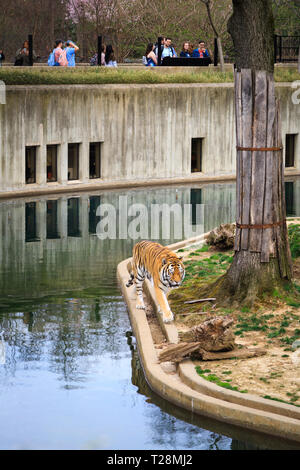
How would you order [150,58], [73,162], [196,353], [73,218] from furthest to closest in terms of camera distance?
[150,58] < [73,162] < [73,218] < [196,353]

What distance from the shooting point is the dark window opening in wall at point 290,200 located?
25047 millimetres

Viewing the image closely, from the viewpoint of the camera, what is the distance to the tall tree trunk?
13.3 m

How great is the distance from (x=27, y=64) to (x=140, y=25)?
12680 mm

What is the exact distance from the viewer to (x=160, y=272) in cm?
1284

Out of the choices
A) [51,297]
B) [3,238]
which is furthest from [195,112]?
[51,297]

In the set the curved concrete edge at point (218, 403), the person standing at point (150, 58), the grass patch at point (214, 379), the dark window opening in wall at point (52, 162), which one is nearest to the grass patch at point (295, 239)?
the curved concrete edge at point (218, 403)

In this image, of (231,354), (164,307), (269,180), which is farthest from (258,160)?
(231,354)

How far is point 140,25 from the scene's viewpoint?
42.2 metres

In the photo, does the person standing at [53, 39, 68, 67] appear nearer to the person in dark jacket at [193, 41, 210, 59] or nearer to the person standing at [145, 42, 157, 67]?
the person standing at [145, 42, 157, 67]

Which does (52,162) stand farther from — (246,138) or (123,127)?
(246,138)

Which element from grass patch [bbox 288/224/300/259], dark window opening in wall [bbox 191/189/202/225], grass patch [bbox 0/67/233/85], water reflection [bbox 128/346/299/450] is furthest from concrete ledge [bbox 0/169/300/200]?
water reflection [bbox 128/346/299/450]

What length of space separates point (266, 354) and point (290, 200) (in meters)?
16.1

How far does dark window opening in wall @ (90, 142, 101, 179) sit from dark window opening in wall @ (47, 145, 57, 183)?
142cm

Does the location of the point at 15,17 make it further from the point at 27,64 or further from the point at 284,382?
the point at 284,382
